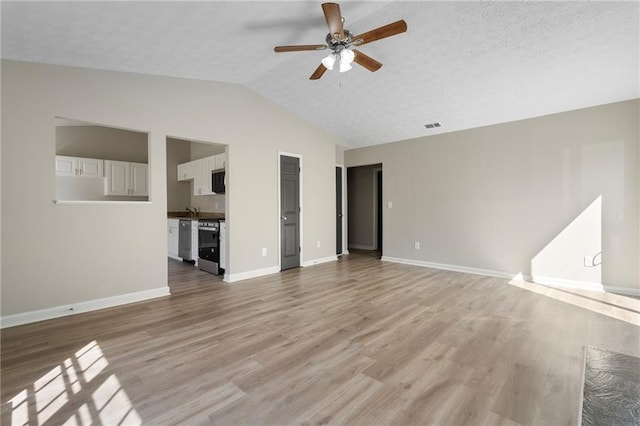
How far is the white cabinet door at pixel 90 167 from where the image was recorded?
5.61m

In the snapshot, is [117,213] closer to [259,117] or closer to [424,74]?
[259,117]

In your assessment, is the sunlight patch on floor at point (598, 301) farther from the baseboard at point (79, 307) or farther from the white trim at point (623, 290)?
the baseboard at point (79, 307)

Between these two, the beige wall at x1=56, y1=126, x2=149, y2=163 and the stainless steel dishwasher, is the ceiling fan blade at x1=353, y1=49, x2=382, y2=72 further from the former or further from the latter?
the beige wall at x1=56, y1=126, x2=149, y2=163

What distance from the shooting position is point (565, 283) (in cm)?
421

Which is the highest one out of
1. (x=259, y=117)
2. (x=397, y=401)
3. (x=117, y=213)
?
(x=259, y=117)

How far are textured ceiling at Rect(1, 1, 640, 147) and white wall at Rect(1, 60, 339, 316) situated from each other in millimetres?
261

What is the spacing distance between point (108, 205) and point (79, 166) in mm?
3187

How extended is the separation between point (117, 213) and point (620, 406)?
14.5 ft

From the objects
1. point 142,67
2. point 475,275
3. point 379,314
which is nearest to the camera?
point 379,314

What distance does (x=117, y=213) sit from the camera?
3453 millimetres

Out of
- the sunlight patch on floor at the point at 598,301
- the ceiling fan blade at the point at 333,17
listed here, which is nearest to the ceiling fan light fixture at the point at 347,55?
the ceiling fan blade at the point at 333,17

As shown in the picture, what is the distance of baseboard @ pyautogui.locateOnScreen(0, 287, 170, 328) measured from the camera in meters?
2.83

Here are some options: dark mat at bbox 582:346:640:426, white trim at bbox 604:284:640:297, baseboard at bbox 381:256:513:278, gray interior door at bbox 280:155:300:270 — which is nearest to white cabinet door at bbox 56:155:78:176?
gray interior door at bbox 280:155:300:270

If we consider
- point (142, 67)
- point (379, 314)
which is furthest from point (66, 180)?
point (379, 314)
